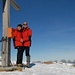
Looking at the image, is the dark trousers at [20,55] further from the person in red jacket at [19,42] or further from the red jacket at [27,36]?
the red jacket at [27,36]

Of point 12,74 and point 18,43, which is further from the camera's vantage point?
point 18,43

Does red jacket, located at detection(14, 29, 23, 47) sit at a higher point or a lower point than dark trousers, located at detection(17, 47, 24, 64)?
higher

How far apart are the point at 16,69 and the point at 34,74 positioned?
1.60 metres

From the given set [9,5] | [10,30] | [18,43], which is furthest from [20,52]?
[9,5]

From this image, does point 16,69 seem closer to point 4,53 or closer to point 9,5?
point 4,53

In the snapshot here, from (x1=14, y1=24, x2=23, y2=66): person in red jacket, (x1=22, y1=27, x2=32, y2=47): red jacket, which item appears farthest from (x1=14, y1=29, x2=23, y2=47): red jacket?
(x1=22, y1=27, x2=32, y2=47): red jacket

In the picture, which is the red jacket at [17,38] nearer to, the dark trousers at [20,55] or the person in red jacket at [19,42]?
the person in red jacket at [19,42]

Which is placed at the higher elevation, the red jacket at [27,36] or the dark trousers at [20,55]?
the red jacket at [27,36]

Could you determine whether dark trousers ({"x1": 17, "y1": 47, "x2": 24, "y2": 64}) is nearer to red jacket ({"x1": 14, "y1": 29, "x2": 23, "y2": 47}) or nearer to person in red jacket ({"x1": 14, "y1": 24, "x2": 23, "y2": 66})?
person in red jacket ({"x1": 14, "y1": 24, "x2": 23, "y2": 66})

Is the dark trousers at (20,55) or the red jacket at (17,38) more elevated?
the red jacket at (17,38)

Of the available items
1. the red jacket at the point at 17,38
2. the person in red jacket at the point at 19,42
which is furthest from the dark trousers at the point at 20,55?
the red jacket at the point at 17,38

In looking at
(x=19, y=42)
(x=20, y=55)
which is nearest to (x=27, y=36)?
(x=19, y=42)

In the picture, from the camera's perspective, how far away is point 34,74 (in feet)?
28.7

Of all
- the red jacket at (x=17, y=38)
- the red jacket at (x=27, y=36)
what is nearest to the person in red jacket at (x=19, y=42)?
the red jacket at (x=17, y=38)
